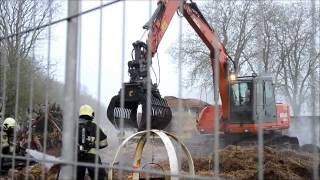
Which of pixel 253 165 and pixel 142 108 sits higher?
pixel 142 108

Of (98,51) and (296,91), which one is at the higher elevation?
(98,51)

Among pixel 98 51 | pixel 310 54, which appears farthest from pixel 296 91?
pixel 98 51

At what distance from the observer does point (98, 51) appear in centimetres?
291

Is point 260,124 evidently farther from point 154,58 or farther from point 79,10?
point 154,58

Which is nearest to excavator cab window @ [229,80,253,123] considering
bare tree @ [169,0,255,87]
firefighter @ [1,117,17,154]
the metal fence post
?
bare tree @ [169,0,255,87]

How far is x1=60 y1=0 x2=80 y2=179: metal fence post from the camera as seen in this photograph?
282 cm

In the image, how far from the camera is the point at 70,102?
9.36 ft

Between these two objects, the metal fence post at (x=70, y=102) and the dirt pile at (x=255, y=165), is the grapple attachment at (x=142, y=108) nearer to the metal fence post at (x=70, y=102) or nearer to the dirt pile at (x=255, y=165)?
the dirt pile at (x=255, y=165)

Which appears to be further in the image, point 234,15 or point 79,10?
point 234,15

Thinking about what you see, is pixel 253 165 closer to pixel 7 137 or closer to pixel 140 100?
pixel 140 100

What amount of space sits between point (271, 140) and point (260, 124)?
31.2 feet

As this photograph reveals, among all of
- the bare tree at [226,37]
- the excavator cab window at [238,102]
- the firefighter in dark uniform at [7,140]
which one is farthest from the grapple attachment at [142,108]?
the bare tree at [226,37]

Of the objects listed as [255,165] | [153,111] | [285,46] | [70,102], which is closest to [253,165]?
[255,165]

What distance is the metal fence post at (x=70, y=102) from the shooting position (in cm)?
282
